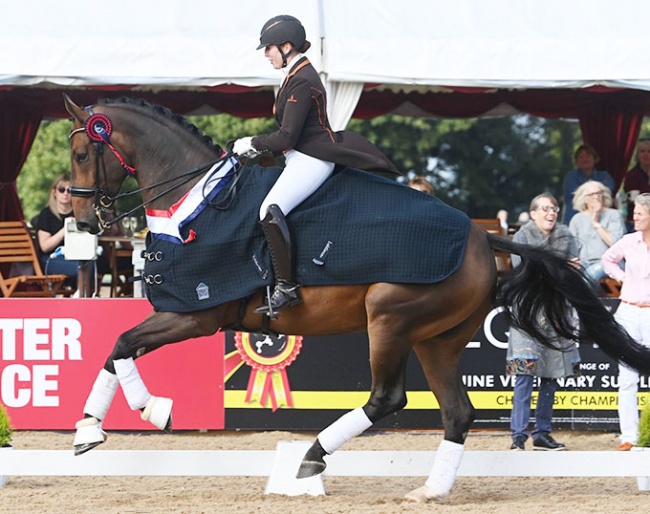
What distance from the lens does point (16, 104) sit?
13703 millimetres

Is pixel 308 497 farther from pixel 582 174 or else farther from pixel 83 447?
pixel 582 174

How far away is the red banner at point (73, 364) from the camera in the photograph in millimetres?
8758

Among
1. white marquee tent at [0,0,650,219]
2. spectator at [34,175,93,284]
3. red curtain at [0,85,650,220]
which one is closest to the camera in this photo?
white marquee tent at [0,0,650,219]

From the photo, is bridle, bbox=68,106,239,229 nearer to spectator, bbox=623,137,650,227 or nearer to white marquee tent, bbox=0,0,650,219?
white marquee tent, bbox=0,0,650,219

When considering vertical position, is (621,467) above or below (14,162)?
below

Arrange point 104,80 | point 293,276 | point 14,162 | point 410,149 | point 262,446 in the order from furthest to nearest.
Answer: point 410,149, point 14,162, point 104,80, point 262,446, point 293,276

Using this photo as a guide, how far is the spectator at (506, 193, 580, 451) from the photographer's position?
821 centimetres

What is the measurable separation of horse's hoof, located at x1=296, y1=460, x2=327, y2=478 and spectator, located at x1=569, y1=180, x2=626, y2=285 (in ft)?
13.9

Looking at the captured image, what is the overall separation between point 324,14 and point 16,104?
5.52 metres

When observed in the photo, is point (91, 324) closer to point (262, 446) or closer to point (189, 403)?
point (189, 403)

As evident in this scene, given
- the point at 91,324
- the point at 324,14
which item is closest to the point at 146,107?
the point at 91,324

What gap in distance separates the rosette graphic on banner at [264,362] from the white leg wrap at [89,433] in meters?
2.88

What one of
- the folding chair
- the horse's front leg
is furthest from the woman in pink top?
the folding chair

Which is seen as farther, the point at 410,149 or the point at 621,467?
the point at 410,149
